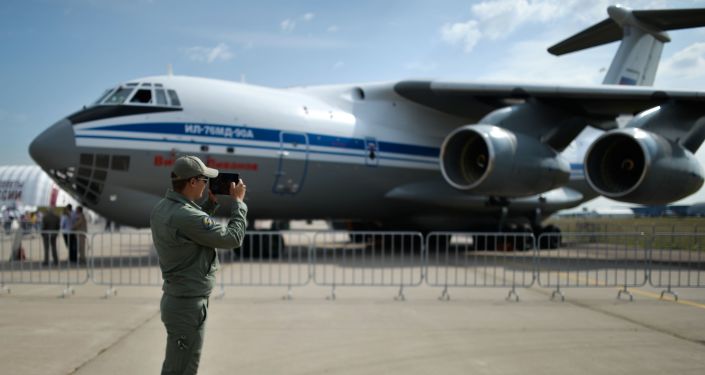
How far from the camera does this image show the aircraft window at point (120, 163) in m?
9.95

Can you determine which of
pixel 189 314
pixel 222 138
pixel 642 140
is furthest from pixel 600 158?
pixel 189 314

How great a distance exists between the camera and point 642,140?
986 centimetres

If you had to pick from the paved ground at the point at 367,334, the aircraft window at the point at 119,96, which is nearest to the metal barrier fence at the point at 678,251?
the paved ground at the point at 367,334

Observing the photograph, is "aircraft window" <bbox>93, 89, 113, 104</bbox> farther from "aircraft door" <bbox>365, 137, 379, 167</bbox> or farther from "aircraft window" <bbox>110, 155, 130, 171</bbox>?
"aircraft door" <bbox>365, 137, 379, 167</bbox>

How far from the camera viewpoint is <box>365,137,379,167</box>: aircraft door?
12.3 m

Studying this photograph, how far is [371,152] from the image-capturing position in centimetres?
1232

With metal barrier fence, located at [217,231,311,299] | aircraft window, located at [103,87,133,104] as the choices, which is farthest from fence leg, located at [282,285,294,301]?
aircraft window, located at [103,87,133,104]

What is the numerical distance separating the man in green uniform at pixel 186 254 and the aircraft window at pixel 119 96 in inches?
316

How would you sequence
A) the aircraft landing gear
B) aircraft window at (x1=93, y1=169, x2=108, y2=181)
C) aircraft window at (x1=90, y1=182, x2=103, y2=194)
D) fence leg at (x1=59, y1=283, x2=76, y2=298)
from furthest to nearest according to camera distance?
the aircraft landing gear < aircraft window at (x1=90, y1=182, x2=103, y2=194) < aircraft window at (x1=93, y1=169, x2=108, y2=181) < fence leg at (x1=59, y1=283, x2=76, y2=298)

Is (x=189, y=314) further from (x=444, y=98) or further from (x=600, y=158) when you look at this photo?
(x=444, y=98)

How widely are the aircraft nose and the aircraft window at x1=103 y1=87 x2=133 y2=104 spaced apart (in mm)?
782

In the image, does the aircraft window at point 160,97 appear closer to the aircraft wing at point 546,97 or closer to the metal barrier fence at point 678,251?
the aircraft wing at point 546,97

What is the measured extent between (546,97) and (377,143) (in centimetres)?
334

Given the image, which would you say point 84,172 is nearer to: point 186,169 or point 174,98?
point 174,98
